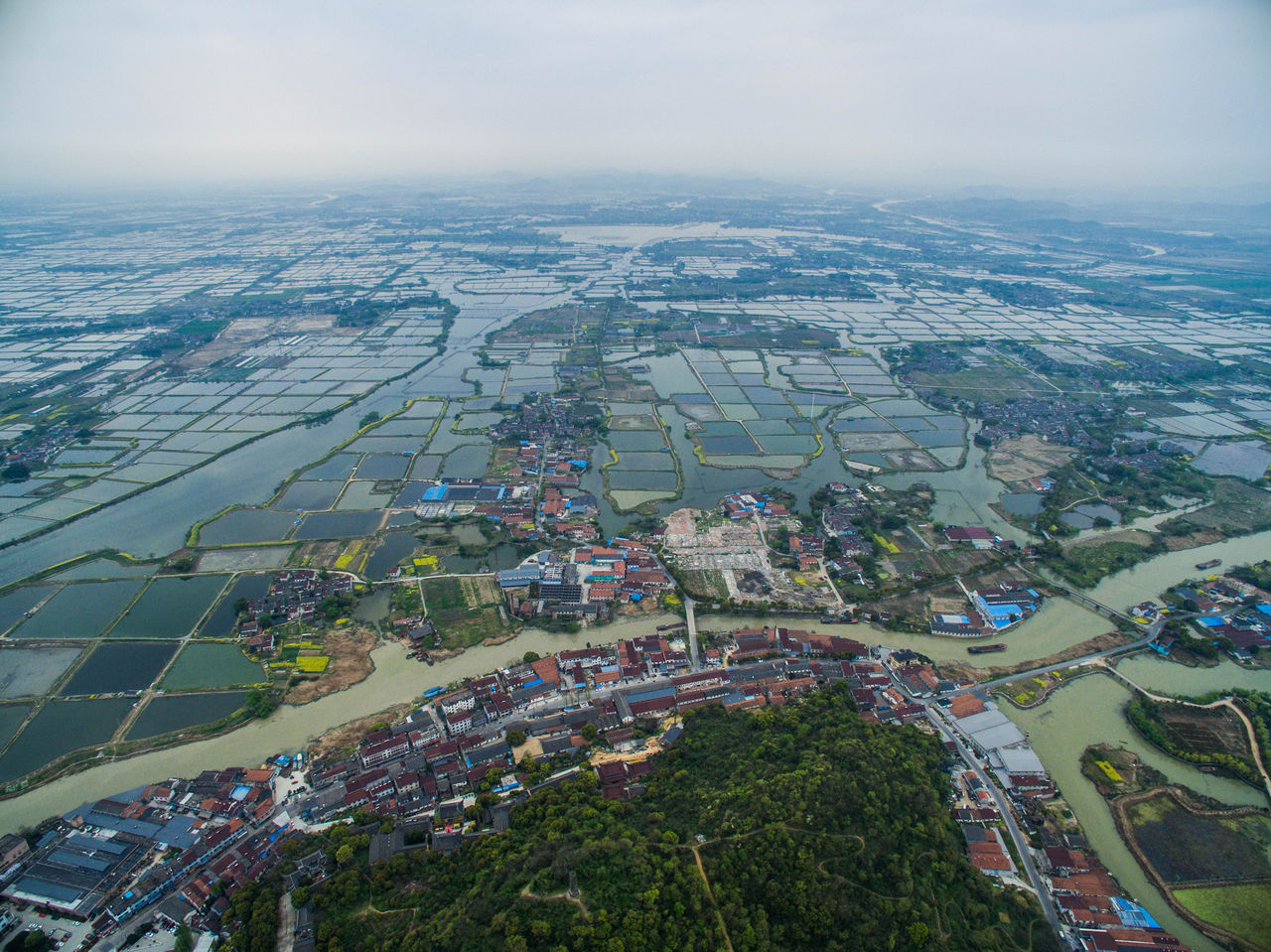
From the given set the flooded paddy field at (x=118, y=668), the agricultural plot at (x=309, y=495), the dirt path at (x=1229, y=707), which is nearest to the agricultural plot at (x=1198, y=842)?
the dirt path at (x=1229, y=707)

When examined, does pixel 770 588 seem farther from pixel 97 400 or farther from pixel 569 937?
pixel 97 400

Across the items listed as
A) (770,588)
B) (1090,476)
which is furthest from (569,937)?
(1090,476)

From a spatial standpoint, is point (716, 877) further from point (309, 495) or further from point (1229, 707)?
point (309, 495)

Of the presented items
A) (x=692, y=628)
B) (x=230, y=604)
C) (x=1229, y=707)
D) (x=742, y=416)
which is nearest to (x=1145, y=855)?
(x=1229, y=707)

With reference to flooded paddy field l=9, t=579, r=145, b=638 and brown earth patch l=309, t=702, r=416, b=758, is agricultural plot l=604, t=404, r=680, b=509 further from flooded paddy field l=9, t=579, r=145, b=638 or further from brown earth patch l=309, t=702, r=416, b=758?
flooded paddy field l=9, t=579, r=145, b=638

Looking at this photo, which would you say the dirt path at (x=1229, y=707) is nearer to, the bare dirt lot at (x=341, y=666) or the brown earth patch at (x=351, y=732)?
the brown earth patch at (x=351, y=732)

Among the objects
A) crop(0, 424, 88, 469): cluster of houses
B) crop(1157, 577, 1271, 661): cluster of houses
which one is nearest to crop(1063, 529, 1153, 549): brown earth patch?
crop(1157, 577, 1271, 661): cluster of houses
